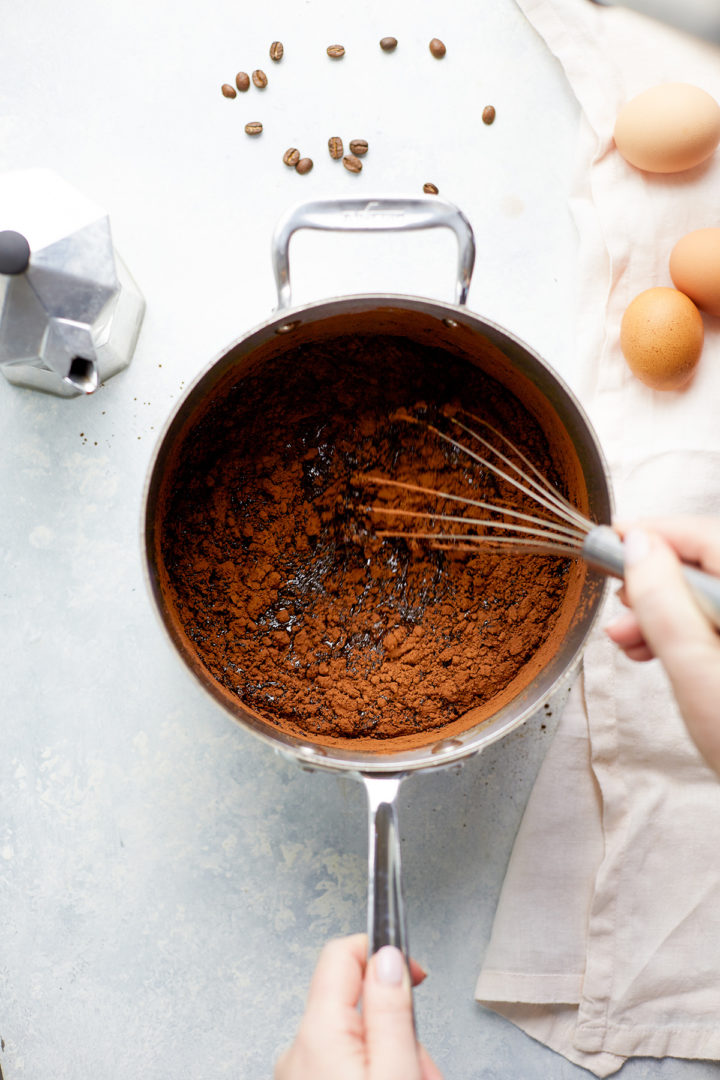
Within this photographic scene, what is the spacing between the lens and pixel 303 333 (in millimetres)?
785

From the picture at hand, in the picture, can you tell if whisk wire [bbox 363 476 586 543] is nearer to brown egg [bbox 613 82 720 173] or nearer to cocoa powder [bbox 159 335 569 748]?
cocoa powder [bbox 159 335 569 748]

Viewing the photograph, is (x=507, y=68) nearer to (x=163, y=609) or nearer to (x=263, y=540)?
(x=263, y=540)

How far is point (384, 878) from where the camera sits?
0.65 meters

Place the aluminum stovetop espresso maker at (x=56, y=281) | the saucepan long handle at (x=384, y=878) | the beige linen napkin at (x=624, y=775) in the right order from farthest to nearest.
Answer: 1. the beige linen napkin at (x=624, y=775)
2. the aluminum stovetop espresso maker at (x=56, y=281)
3. the saucepan long handle at (x=384, y=878)

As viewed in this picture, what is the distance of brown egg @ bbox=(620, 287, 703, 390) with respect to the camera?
0.81 meters

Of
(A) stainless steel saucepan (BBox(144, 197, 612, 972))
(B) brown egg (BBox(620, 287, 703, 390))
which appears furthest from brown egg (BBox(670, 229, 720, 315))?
(A) stainless steel saucepan (BBox(144, 197, 612, 972))

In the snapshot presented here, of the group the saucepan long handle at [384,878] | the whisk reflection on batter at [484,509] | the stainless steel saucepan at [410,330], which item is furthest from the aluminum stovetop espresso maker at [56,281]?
the saucepan long handle at [384,878]

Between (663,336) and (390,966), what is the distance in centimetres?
64

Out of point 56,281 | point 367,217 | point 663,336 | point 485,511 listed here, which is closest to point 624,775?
point 485,511

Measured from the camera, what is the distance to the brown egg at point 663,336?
808 mm

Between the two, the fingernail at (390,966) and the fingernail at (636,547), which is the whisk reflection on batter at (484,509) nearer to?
the fingernail at (636,547)

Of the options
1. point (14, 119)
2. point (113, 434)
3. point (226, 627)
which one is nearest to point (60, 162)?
point (14, 119)

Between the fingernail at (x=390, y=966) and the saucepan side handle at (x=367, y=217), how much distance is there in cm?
57

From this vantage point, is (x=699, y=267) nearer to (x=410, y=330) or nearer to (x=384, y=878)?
(x=410, y=330)
